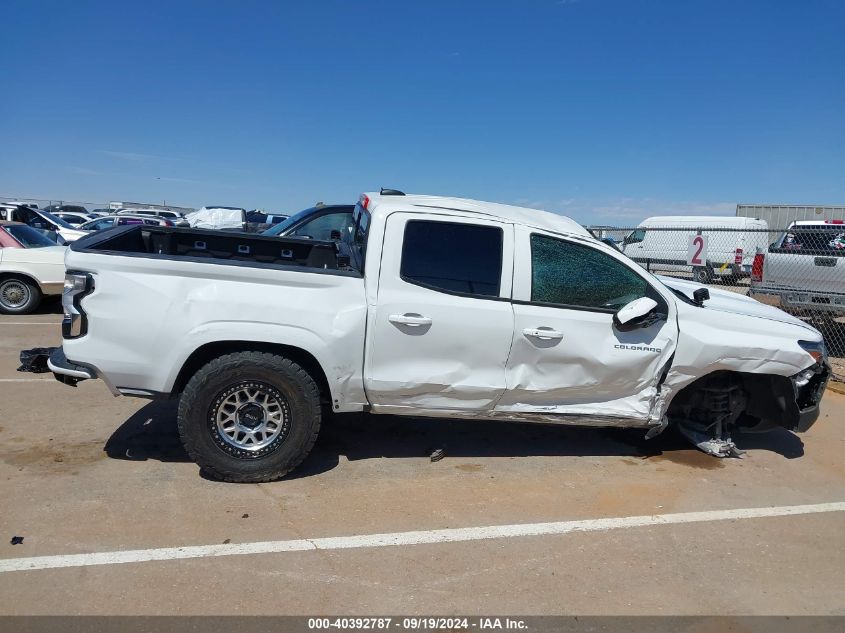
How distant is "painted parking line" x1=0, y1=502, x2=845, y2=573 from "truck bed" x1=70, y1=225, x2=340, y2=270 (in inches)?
90.9

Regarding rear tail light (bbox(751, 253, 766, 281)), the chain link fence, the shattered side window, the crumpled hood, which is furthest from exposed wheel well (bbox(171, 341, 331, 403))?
rear tail light (bbox(751, 253, 766, 281))

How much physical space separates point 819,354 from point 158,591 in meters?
4.81

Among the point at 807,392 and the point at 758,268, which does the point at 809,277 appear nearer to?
the point at 758,268

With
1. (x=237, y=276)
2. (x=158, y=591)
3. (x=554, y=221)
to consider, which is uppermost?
(x=554, y=221)

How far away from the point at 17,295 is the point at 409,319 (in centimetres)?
866

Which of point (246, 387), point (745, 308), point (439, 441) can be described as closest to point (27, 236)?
point (246, 387)

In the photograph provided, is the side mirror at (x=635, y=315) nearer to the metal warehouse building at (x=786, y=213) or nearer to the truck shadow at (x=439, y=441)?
the truck shadow at (x=439, y=441)

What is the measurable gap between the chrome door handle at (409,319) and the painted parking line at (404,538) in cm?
132

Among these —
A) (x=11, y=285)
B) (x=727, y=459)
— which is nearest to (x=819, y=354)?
(x=727, y=459)

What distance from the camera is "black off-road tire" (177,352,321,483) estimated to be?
409 centimetres

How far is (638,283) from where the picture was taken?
4.64 metres

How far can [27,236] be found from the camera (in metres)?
10.3

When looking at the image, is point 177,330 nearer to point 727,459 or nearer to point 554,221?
point 554,221

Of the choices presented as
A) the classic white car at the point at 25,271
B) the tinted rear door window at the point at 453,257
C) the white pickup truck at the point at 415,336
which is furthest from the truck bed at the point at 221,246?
the classic white car at the point at 25,271
